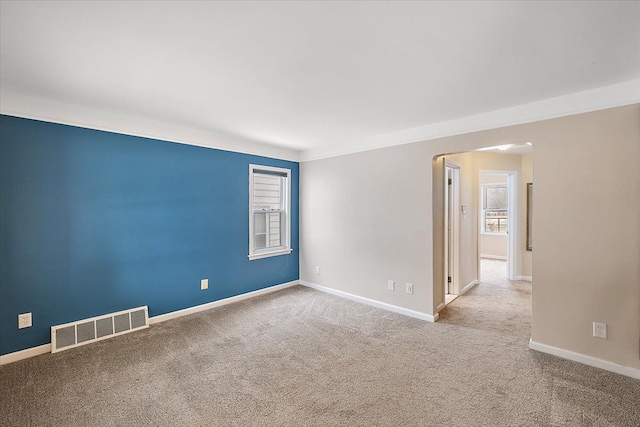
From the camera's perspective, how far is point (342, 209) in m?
4.40

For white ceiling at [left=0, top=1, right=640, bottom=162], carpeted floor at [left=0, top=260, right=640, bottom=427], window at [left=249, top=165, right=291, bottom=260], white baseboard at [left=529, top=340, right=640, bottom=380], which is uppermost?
white ceiling at [left=0, top=1, right=640, bottom=162]

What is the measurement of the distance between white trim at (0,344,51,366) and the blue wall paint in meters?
0.04

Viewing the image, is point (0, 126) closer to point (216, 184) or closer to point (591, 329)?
point (216, 184)

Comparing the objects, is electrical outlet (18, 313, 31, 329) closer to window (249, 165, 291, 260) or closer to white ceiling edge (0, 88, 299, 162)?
white ceiling edge (0, 88, 299, 162)


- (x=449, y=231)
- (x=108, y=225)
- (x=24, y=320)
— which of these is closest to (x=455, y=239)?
(x=449, y=231)

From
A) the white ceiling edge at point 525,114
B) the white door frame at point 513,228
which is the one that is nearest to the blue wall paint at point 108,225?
the white ceiling edge at point 525,114

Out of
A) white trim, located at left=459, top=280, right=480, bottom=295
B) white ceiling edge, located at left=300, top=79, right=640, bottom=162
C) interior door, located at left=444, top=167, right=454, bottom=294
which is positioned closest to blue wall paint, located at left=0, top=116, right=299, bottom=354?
white ceiling edge, located at left=300, top=79, right=640, bottom=162

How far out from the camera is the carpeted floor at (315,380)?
185 centimetres

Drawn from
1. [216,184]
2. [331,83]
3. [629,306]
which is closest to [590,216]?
[629,306]

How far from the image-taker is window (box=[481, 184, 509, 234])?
295 inches

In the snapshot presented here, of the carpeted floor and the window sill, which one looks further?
the window sill

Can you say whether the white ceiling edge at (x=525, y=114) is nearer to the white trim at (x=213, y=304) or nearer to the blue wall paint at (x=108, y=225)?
the blue wall paint at (x=108, y=225)

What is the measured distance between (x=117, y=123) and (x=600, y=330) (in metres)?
5.14

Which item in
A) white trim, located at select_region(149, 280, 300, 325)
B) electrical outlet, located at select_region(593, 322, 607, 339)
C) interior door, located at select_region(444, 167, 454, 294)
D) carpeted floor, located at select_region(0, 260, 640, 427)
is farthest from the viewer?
interior door, located at select_region(444, 167, 454, 294)
